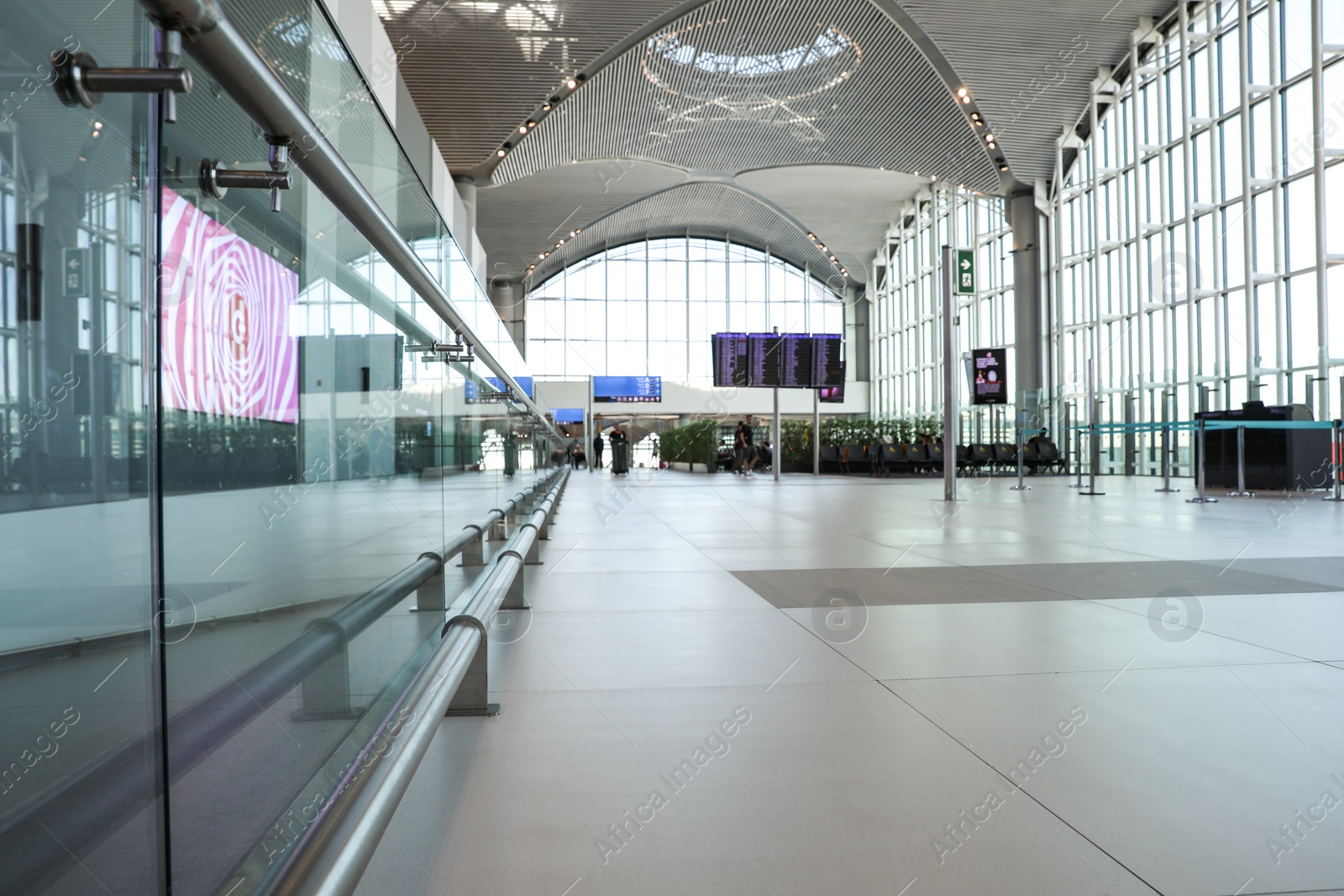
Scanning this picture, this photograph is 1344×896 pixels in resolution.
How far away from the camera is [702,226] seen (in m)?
38.8

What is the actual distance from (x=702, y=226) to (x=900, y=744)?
38330 mm

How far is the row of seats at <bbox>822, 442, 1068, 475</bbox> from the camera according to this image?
22.1 metres

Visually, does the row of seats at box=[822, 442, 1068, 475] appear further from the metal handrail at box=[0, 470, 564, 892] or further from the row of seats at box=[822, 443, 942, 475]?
the metal handrail at box=[0, 470, 564, 892]

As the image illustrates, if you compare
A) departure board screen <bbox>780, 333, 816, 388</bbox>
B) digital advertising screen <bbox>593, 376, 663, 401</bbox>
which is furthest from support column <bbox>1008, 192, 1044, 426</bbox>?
digital advertising screen <bbox>593, 376, 663, 401</bbox>

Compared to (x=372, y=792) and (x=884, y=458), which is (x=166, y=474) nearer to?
(x=372, y=792)

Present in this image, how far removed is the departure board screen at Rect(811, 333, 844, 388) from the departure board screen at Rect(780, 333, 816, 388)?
77mm

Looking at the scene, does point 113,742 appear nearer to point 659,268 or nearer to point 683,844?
point 683,844

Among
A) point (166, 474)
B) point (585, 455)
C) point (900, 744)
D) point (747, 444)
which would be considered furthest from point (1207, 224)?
point (585, 455)

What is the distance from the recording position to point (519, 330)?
129 feet

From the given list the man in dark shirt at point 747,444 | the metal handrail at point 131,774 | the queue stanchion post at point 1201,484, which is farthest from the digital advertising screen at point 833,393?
the metal handrail at point 131,774

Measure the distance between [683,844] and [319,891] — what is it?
74cm

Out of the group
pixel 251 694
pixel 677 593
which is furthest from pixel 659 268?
pixel 251 694

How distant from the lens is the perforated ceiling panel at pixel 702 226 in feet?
114

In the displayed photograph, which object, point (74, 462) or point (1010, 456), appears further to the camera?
point (1010, 456)
